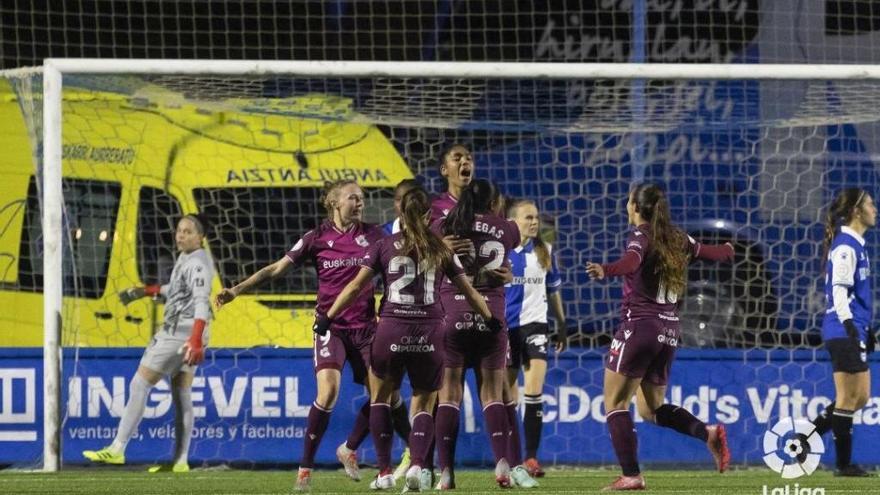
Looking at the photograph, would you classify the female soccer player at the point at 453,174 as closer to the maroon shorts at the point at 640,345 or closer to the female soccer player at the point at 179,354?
the maroon shorts at the point at 640,345

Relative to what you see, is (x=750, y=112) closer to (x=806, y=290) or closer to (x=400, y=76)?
(x=806, y=290)

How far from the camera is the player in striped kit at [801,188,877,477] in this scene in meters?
13.1

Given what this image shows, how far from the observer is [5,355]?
14.5 metres

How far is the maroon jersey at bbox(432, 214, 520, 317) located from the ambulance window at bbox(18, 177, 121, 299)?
243 inches

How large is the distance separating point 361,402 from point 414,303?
398 centimetres

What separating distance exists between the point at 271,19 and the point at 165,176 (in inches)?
174

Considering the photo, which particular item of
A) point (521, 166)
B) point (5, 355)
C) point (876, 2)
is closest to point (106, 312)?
point (5, 355)

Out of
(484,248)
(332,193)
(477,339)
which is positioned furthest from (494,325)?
(332,193)

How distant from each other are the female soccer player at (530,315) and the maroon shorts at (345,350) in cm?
137

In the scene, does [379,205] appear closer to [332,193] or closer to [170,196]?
[170,196]

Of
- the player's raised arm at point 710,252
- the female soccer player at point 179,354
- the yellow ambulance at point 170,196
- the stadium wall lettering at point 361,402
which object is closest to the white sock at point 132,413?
the female soccer player at point 179,354

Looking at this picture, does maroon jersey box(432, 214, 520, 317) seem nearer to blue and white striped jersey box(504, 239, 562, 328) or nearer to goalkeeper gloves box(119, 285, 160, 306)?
blue and white striped jersey box(504, 239, 562, 328)

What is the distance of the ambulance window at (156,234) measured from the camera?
17.3 meters

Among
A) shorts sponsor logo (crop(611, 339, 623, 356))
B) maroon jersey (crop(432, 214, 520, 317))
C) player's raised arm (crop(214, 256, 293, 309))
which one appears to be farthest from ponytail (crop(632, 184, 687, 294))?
player's raised arm (crop(214, 256, 293, 309))
